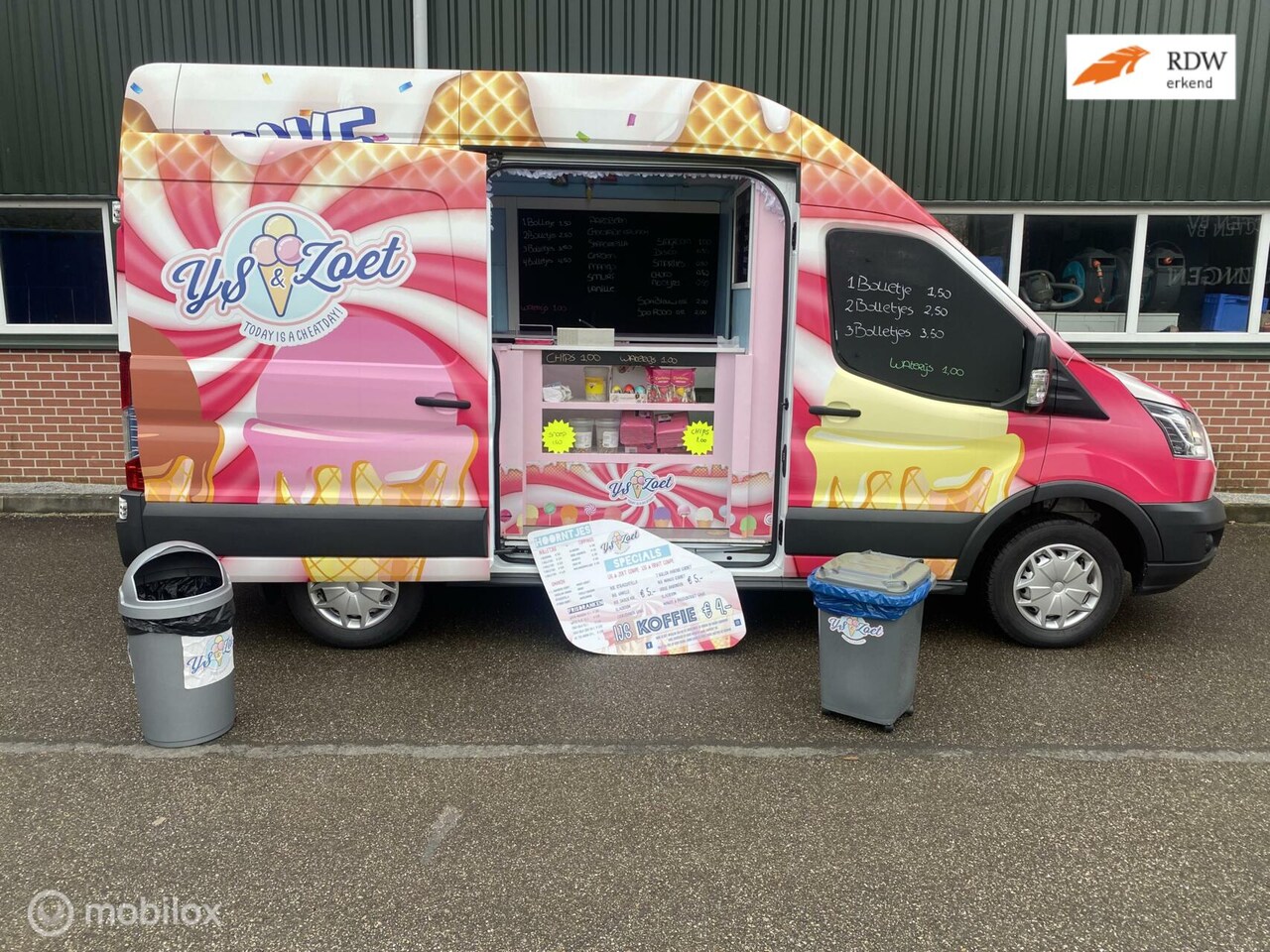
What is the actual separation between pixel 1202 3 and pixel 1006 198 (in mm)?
2179

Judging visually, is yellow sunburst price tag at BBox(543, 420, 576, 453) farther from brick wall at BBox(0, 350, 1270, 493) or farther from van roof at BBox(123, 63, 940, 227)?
brick wall at BBox(0, 350, 1270, 493)

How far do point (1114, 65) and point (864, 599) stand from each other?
6121mm

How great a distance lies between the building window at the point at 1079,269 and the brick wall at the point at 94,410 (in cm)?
51

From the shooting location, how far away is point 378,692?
442cm

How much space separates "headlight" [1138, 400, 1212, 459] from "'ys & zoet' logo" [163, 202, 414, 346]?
3779 mm

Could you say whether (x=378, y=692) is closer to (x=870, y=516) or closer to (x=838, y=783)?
(x=838, y=783)

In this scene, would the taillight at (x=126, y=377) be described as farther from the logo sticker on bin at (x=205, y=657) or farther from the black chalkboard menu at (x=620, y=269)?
the black chalkboard menu at (x=620, y=269)

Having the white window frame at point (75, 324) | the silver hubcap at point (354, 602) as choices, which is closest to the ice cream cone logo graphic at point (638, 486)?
Result: the silver hubcap at point (354, 602)

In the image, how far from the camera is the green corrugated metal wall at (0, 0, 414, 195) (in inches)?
296

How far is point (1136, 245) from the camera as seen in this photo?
8016 millimetres

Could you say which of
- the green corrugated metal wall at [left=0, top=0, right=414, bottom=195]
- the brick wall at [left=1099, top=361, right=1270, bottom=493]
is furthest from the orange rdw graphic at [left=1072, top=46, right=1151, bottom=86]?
the green corrugated metal wall at [left=0, top=0, right=414, bottom=195]

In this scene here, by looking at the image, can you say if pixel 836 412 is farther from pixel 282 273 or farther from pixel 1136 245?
pixel 1136 245

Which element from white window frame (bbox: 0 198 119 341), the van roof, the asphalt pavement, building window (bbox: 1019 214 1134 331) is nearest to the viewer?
the asphalt pavement

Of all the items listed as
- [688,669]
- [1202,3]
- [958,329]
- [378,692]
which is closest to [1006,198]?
[1202,3]
